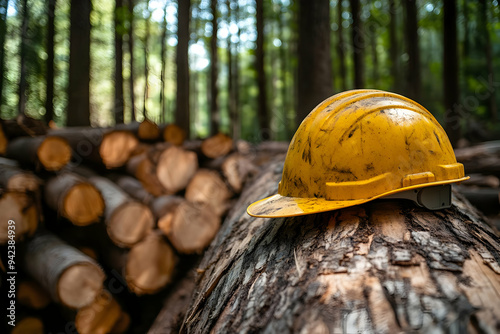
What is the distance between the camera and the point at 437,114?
558 inches

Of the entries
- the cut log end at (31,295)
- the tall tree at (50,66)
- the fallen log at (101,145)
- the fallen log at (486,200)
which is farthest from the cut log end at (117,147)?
the tall tree at (50,66)

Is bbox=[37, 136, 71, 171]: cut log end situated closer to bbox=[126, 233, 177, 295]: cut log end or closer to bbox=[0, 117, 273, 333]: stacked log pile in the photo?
bbox=[0, 117, 273, 333]: stacked log pile

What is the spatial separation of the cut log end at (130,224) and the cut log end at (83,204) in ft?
0.55

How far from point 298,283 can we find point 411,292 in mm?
360

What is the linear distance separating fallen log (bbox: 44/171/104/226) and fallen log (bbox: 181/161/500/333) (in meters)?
1.78

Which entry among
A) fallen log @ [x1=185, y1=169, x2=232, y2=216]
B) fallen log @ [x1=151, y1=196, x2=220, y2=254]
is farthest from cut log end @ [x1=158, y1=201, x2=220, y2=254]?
fallen log @ [x1=185, y1=169, x2=232, y2=216]

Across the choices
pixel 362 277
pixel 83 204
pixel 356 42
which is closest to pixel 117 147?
pixel 83 204

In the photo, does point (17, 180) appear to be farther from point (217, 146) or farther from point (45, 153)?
point (217, 146)

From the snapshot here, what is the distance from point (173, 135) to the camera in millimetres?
4695

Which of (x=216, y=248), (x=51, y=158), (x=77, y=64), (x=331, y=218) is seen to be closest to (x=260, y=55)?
(x=77, y=64)

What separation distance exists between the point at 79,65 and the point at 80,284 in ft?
17.2

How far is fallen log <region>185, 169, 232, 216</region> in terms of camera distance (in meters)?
4.07

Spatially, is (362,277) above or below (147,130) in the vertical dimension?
below

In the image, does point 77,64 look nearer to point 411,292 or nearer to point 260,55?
point 260,55
